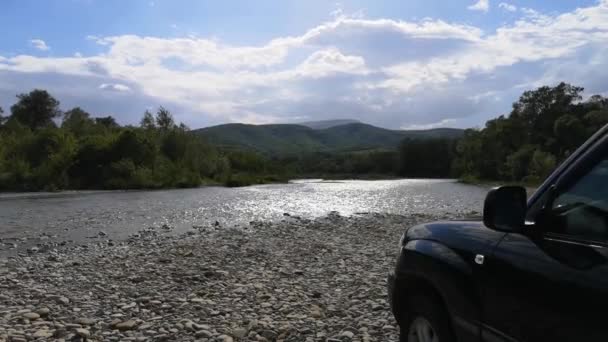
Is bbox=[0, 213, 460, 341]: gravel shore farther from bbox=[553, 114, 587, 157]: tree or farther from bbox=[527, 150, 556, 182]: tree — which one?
bbox=[527, 150, 556, 182]: tree

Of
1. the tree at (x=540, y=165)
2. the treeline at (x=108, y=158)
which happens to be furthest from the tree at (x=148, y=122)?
the tree at (x=540, y=165)

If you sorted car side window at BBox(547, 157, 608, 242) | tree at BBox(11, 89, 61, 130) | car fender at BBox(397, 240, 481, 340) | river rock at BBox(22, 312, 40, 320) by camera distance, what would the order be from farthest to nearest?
tree at BBox(11, 89, 61, 130) → river rock at BBox(22, 312, 40, 320) → car fender at BBox(397, 240, 481, 340) → car side window at BBox(547, 157, 608, 242)

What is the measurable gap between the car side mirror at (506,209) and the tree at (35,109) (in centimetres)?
10105

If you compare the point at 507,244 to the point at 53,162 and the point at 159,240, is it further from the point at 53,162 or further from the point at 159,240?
the point at 53,162

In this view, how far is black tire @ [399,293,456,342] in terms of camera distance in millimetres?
3244

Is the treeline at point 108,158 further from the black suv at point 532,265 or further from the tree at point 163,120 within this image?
the black suv at point 532,265

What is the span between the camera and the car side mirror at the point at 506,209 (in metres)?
2.65

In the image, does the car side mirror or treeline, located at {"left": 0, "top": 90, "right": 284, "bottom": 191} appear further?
treeline, located at {"left": 0, "top": 90, "right": 284, "bottom": 191}

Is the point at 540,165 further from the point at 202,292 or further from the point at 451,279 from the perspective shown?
the point at 451,279

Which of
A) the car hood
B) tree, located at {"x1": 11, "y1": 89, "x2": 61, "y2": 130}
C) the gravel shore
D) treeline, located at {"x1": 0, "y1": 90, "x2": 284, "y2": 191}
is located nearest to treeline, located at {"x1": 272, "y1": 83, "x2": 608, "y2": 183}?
the gravel shore

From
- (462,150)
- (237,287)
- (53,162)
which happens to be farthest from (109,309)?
(462,150)

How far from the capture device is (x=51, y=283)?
30.1 feet

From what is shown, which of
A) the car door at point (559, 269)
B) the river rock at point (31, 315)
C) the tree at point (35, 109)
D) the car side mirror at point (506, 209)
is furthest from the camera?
the tree at point (35, 109)

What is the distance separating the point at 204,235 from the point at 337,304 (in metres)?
10.1
